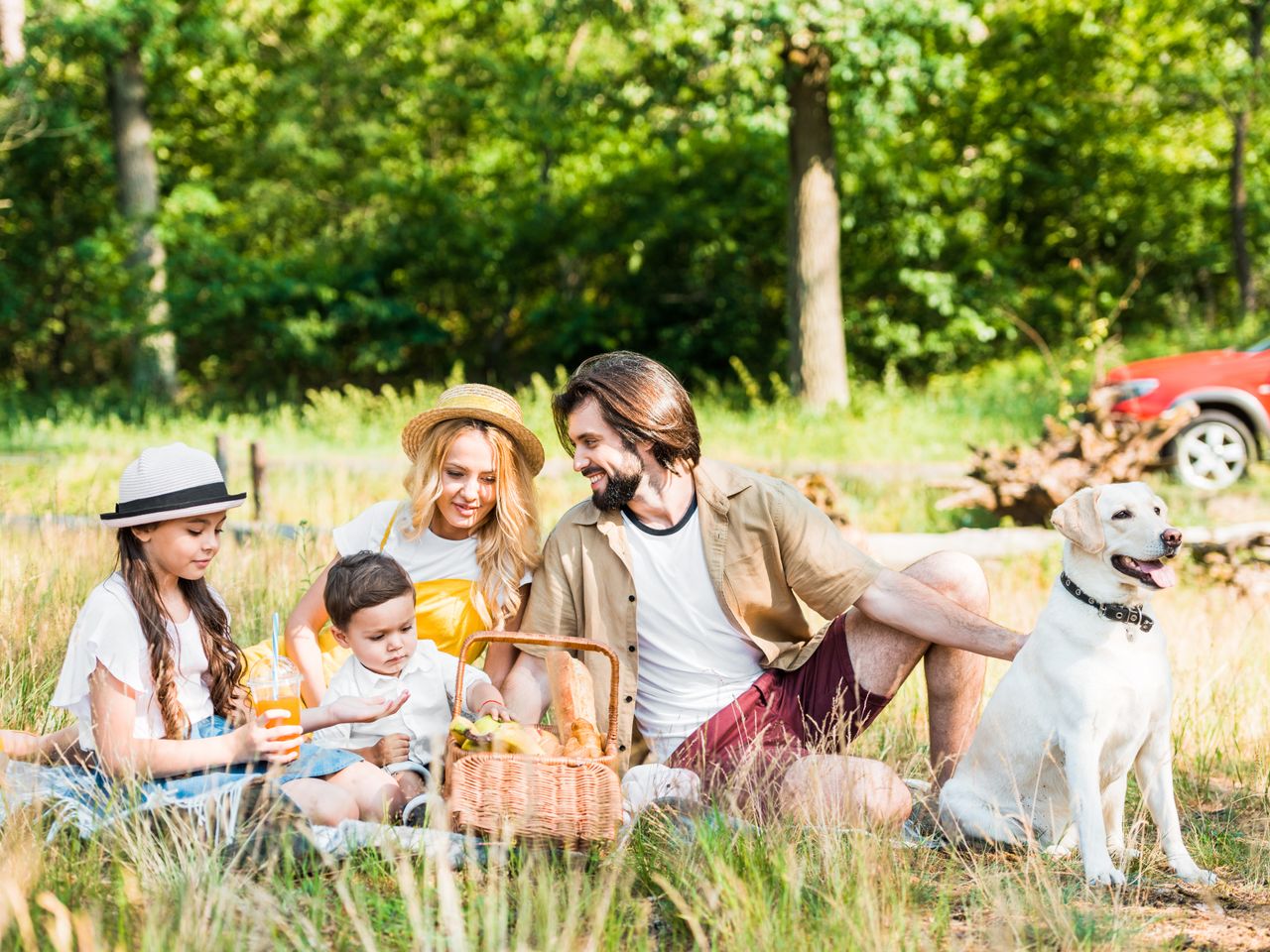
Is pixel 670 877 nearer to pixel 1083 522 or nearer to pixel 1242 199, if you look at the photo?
pixel 1083 522

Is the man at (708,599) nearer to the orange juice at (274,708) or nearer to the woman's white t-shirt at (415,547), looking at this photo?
the woman's white t-shirt at (415,547)

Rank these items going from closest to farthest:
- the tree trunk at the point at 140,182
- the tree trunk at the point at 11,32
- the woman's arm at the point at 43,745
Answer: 1. the woman's arm at the point at 43,745
2. the tree trunk at the point at 11,32
3. the tree trunk at the point at 140,182

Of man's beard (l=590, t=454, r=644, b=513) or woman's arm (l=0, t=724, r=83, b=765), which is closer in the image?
woman's arm (l=0, t=724, r=83, b=765)

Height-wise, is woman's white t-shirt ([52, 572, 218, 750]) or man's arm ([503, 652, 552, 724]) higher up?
woman's white t-shirt ([52, 572, 218, 750])

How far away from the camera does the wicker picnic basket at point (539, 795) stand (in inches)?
127

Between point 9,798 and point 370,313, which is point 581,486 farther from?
point 370,313

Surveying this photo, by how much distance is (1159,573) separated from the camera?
3396mm

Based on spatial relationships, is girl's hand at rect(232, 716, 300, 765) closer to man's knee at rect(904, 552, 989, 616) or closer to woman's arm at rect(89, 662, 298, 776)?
woman's arm at rect(89, 662, 298, 776)

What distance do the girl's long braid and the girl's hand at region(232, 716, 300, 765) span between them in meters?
0.38

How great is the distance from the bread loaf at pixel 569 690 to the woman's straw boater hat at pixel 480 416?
73cm

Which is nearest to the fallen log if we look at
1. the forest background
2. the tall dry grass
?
the tall dry grass

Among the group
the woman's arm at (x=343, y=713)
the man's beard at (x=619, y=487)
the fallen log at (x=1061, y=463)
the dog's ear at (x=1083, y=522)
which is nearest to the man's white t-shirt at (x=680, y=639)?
the man's beard at (x=619, y=487)

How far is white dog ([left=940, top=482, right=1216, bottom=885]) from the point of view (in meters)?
3.44

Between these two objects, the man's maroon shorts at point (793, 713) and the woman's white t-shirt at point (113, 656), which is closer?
the woman's white t-shirt at point (113, 656)
